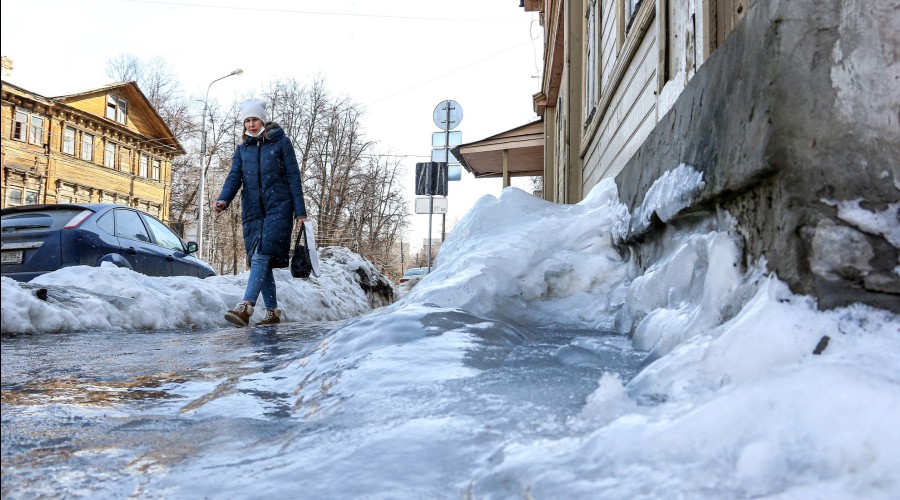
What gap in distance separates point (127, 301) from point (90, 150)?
27.4 meters

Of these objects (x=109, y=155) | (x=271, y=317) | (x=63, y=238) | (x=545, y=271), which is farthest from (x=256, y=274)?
(x=109, y=155)

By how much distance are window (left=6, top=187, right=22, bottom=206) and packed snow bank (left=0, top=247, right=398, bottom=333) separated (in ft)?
71.1

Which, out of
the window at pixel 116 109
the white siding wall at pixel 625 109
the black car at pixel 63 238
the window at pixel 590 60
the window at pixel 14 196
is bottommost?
the black car at pixel 63 238

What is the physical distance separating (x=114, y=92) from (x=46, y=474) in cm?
3340

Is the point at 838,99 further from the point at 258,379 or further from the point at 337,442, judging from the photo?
the point at 258,379

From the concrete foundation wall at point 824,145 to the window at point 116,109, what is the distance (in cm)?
3317

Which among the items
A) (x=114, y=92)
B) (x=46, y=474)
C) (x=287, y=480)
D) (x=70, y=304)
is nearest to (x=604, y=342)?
(x=287, y=480)

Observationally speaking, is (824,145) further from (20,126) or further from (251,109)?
(20,126)

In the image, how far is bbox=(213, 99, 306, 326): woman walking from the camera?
521 cm

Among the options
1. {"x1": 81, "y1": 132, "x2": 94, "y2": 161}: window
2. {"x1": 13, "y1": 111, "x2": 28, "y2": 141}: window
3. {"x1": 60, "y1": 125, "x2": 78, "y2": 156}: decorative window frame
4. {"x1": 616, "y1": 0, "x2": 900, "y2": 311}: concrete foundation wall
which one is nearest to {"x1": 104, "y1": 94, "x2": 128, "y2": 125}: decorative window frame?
{"x1": 81, "y1": 132, "x2": 94, "y2": 161}: window

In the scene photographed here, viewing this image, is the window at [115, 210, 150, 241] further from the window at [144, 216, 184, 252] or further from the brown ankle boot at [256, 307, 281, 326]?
the brown ankle boot at [256, 307, 281, 326]

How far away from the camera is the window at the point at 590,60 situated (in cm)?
665

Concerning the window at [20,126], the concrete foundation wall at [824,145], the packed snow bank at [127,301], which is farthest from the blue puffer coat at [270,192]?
the window at [20,126]

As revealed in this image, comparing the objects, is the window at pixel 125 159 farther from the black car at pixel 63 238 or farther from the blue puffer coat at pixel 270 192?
the blue puffer coat at pixel 270 192
